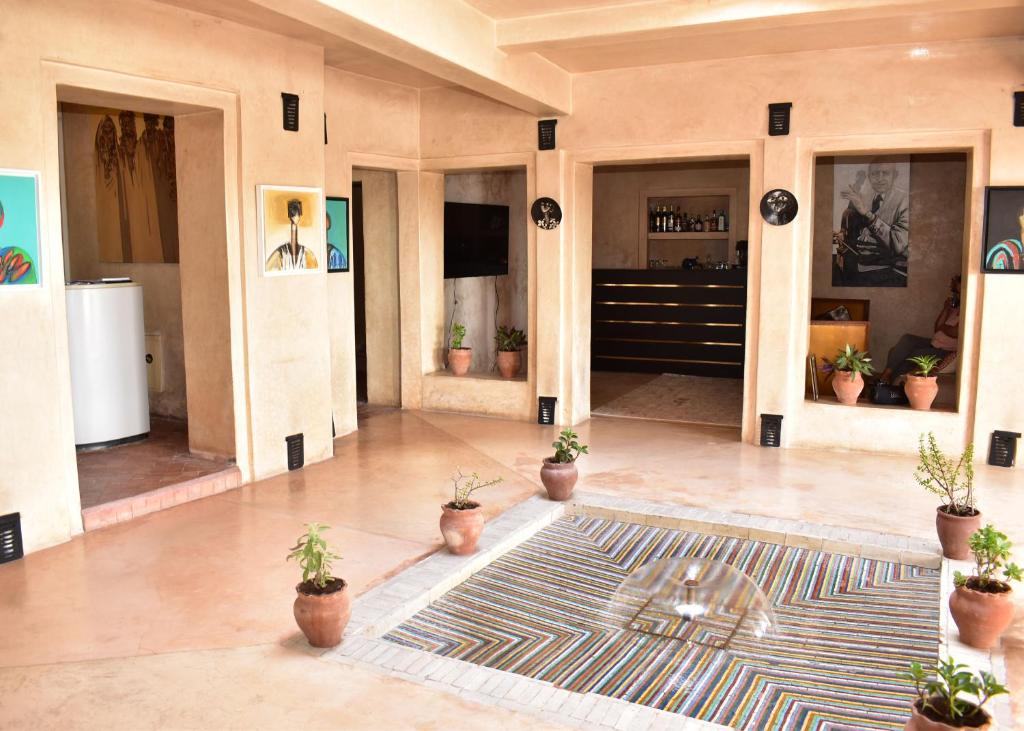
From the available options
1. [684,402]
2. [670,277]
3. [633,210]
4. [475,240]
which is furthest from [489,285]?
[633,210]

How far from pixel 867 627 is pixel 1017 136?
4360mm

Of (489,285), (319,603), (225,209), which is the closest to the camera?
(319,603)

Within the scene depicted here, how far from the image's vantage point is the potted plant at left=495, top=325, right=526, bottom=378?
9.23m

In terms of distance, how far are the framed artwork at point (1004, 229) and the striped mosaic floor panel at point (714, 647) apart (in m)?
3.03

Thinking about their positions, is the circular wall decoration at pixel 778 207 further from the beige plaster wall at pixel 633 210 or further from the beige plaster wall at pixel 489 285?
the beige plaster wall at pixel 633 210

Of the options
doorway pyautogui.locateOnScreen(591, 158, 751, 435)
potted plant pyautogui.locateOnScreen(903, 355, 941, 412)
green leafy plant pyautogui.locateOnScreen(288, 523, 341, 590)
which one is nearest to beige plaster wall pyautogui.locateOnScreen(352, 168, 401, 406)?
doorway pyautogui.locateOnScreen(591, 158, 751, 435)

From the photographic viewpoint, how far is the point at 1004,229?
22.5 ft

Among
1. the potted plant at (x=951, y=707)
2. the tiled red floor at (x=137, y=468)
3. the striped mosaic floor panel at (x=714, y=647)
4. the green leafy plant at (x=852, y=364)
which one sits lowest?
the striped mosaic floor panel at (x=714, y=647)

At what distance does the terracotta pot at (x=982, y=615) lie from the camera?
12.8 feet

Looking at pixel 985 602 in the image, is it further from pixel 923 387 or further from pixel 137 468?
pixel 137 468

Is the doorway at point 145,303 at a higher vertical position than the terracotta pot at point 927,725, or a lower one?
higher

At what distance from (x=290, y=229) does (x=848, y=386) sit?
4708 millimetres

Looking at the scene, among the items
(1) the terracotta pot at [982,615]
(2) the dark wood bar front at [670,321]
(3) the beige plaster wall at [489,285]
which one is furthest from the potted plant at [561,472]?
(2) the dark wood bar front at [670,321]

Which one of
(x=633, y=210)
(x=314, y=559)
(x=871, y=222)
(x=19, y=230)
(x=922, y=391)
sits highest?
(x=633, y=210)
